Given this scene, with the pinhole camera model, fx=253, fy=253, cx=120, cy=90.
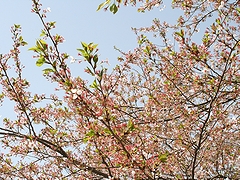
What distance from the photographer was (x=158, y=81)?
5703mm

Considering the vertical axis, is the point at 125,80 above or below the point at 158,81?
above

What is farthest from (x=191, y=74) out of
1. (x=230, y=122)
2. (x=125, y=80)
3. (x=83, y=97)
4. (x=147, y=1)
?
(x=83, y=97)

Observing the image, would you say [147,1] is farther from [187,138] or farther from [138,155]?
[138,155]

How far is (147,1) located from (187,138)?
2591 mm

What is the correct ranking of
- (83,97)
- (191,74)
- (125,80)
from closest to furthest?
(83,97) < (191,74) < (125,80)

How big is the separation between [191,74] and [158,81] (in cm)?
121

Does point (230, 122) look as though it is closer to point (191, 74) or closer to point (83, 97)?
point (191, 74)

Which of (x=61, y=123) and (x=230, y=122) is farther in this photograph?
(x=61, y=123)

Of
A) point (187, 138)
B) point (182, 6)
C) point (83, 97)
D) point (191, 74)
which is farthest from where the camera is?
point (182, 6)

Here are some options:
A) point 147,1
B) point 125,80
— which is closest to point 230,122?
point 147,1

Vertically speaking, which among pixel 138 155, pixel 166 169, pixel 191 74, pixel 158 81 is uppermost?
pixel 158 81

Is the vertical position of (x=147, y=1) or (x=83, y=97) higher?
(x=147, y=1)

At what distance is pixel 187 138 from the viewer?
11.8 ft

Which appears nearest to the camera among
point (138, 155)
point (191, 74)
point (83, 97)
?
point (83, 97)
